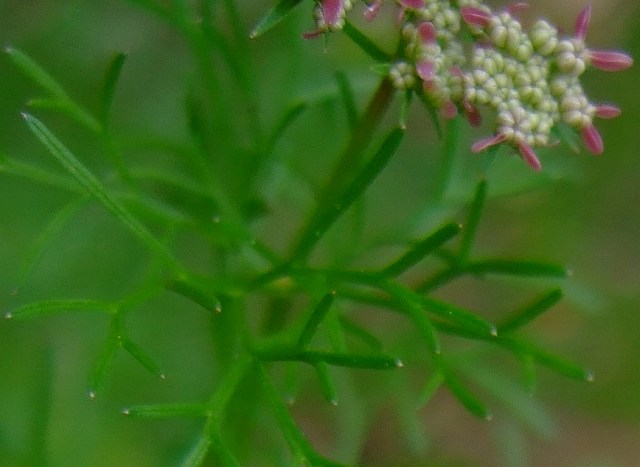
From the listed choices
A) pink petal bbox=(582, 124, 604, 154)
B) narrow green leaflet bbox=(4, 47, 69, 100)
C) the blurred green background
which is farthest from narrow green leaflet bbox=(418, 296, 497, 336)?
narrow green leaflet bbox=(4, 47, 69, 100)

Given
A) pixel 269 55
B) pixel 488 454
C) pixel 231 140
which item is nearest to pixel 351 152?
pixel 231 140

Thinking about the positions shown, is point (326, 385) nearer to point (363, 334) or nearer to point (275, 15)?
point (363, 334)

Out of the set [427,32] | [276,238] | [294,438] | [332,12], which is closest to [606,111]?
[427,32]

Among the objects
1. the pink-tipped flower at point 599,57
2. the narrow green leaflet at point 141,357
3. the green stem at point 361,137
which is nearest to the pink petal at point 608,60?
the pink-tipped flower at point 599,57

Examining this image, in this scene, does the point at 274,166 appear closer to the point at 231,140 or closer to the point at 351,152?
the point at 231,140

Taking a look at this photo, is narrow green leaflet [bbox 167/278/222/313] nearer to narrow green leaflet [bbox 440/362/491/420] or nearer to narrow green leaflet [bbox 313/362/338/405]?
narrow green leaflet [bbox 313/362/338/405]
